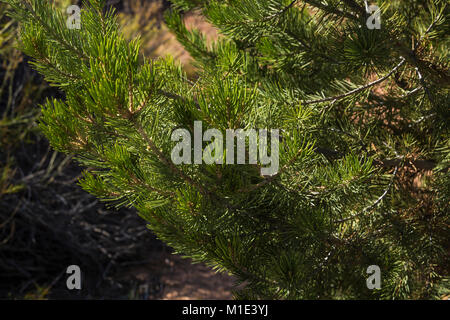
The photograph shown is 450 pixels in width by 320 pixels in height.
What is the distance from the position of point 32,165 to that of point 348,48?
10.2 feet

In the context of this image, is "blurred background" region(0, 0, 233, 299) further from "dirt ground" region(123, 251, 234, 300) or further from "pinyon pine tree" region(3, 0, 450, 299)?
"pinyon pine tree" region(3, 0, 450, 299)

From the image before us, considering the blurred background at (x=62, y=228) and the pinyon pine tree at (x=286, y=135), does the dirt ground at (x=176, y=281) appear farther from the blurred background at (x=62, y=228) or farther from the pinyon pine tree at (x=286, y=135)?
the pinyon pine tree at (x=286, y=135)

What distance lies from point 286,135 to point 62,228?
9.60 feet

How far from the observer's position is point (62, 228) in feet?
12.5

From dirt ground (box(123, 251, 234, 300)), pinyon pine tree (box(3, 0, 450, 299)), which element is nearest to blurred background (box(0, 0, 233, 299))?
dirt ground (box(123, 251, 234, 300))

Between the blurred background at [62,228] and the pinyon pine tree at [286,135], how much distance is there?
2015 millimetres

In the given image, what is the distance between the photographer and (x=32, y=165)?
3.92 meters

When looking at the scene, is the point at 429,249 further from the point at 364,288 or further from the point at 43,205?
the point at 43,205

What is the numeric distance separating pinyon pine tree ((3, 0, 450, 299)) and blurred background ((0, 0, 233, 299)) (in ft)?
6.61

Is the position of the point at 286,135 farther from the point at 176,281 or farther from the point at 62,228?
the point at 176,281

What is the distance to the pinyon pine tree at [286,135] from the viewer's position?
1300mm

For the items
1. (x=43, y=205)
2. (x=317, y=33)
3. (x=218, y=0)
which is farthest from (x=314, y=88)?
(x=43, y=205)

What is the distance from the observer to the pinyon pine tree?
1300 millimetres

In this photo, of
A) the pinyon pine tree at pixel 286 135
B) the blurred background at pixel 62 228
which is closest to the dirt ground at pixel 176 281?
the blurred background at pixel 62 228
